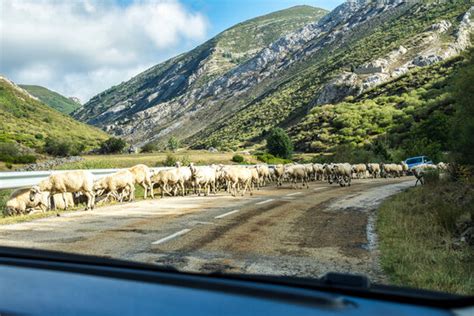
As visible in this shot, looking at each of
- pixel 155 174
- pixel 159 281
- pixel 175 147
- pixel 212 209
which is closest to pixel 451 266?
pixel 159 281

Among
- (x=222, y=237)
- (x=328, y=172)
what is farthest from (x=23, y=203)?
(x=328, y=172)

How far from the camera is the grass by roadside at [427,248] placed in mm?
6434

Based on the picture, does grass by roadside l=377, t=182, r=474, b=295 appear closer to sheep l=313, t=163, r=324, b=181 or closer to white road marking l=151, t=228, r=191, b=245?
white road marking l=151, t=228, r=191, b=245

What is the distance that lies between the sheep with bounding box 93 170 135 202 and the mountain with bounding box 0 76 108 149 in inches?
3578

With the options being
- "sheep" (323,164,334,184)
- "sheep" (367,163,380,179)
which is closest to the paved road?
"sheep" (323,164,334,184)

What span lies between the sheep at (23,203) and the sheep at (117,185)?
2.15 metres

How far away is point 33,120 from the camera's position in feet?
426

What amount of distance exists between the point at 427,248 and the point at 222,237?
12.5ft

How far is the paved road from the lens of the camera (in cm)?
725

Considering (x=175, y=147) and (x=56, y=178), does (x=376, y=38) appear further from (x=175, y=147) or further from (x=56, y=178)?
(x=56, y=178)

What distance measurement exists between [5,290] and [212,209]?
1299 cm

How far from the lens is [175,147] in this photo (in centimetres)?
Answer: 12012

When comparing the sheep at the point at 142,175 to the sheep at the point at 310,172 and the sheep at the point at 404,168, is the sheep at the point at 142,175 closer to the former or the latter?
the sheep at the point at 310,172

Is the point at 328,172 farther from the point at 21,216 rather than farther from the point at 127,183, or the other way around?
the point at 21,216
